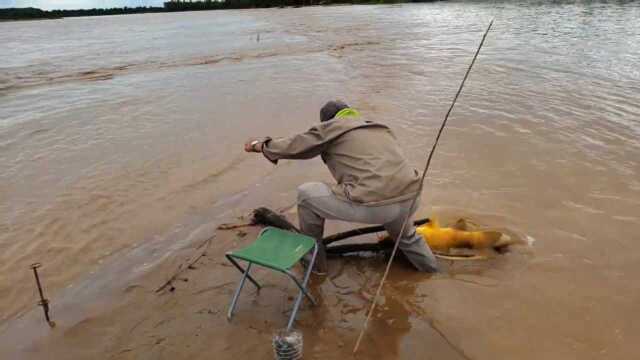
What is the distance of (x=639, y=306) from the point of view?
3785 millimetres

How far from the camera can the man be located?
A: 11.7ft

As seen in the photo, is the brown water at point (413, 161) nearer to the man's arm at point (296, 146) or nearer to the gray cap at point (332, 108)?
the man's arm at point (296, 146)

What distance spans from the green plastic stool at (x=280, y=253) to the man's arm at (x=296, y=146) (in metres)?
→ 0.62

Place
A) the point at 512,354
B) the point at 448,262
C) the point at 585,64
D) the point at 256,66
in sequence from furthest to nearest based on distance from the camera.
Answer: the point at 256,66 → the point at 585,64 → the point at 448,262 → the point at 512,354

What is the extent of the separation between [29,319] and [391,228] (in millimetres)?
3106

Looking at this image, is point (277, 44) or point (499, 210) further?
point (277, 44)

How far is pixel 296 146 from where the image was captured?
372 cm

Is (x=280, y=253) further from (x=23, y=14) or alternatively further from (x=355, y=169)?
(x=23, y=14)

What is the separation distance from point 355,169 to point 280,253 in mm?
856

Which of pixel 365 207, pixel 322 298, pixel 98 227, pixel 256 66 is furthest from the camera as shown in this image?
pixel 256 66

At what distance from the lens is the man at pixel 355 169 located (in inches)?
140

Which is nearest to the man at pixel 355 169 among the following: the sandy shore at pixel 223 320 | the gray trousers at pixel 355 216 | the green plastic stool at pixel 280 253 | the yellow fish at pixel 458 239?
the gray trousers at pixel 355 216

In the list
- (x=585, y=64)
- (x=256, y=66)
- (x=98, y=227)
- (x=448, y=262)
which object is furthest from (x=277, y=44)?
(x=448, y=262)

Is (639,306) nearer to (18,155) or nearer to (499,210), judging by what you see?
(499,210)
